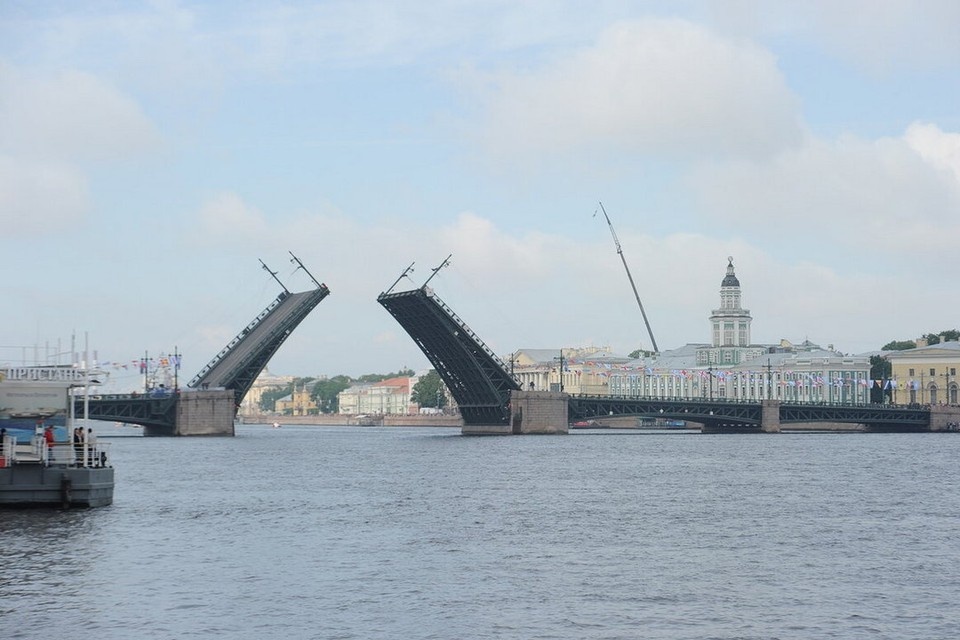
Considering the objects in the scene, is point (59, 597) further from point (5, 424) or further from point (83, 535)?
point (5, 424)

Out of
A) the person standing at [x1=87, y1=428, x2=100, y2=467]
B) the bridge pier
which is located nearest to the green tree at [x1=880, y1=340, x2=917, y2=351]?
the bridge pier

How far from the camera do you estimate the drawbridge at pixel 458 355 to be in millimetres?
57125

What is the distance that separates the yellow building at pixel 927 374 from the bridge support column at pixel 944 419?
539 inches

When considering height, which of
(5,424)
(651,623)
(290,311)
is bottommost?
(651,623)

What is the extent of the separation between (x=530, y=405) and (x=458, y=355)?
8.78 m

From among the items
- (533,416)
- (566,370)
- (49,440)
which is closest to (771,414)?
(533,416)

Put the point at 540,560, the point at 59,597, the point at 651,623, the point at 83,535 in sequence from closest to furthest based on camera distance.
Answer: the point at 651,623, the point at 59,597, the point at 540,560, the point at 83,535

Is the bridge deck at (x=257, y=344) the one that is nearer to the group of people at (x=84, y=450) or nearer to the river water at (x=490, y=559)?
the river water at (x=490, y=559)

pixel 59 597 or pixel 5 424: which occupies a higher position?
pixel 5 424

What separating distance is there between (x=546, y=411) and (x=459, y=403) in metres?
3.96

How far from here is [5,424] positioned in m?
24.3

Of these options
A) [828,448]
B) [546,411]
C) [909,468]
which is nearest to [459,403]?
[546,411]

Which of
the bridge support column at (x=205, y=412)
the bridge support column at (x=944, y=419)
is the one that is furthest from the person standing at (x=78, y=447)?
the bridge support column at (x=944, y=419)

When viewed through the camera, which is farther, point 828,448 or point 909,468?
point 828,448
